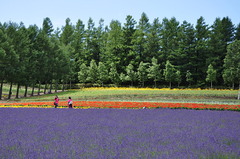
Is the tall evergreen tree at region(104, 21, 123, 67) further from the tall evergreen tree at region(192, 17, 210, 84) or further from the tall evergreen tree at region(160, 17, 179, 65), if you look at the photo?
the tall evergreen tree at region(192, 17, 210, 84)

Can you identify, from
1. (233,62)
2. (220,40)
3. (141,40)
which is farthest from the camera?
(141,40)

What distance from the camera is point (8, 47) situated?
3788 cm

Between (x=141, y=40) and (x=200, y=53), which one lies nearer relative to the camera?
(x=200, y=53)

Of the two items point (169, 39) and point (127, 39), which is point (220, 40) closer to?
point (169, 39)

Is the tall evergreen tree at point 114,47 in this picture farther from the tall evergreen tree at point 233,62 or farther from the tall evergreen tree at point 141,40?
the tall evergreen tree at point 233,62

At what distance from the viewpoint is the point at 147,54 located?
7038cm

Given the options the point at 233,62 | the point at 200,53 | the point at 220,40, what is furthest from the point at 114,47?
the point at 233,62

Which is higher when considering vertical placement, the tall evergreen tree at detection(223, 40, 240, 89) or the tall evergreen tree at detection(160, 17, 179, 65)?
the tall evergreen tree at detection(160, 17, 179, 65)

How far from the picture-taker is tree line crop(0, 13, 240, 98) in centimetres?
5211

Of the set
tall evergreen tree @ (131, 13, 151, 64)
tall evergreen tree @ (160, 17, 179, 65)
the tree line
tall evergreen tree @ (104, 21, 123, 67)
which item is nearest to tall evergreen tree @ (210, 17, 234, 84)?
the tree line

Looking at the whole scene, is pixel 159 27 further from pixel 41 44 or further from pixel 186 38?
pixel 41 44

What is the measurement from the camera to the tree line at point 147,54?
52.1 meters

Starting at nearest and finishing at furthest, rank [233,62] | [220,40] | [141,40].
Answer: [233,62] → [220,40] → [141,40]

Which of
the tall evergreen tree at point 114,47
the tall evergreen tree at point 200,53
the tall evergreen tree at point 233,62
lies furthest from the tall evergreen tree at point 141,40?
the tall evergreen tree at point 233,62
